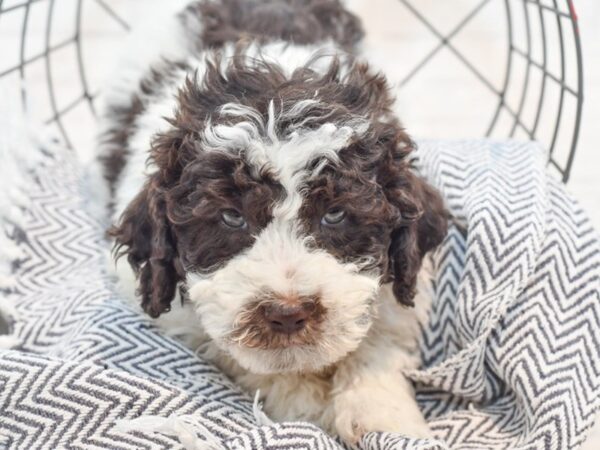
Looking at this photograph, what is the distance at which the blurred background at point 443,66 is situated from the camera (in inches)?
187

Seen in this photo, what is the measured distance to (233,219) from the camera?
7.16 ft

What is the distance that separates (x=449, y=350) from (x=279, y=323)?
0.85 meters

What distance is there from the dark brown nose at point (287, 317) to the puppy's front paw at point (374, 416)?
49cm

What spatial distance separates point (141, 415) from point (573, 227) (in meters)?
1.53

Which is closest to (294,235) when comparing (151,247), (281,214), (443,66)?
(281,214)

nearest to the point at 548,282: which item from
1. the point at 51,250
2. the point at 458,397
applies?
the point at 458,397

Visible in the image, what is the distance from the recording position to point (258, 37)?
314cm

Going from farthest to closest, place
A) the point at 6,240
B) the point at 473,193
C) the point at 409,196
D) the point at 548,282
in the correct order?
the point at 6,240
the point at 473,193
the point at 548,282
the point at 409,196

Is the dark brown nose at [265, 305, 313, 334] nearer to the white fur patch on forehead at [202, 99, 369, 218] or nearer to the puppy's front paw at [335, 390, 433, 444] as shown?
the white fur patch on forehead at [202, 99, 369, 218]

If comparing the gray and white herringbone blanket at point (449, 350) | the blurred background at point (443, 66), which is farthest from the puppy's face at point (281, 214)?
the blurred background at point (443, 66)

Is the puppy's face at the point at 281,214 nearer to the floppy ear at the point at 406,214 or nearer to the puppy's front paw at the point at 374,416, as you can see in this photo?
the floppy ear at the point at 406,214

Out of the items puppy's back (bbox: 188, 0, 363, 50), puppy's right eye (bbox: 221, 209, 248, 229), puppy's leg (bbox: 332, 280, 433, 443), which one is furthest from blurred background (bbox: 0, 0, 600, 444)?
puppy's right eye (bbox: 221, 209, 248, 229)

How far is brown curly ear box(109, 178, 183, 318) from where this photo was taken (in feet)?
7.55

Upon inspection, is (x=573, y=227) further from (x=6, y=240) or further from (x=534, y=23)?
(x=534, y=23)
